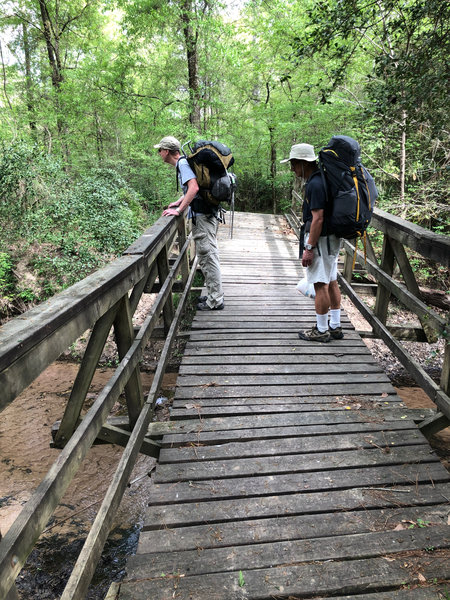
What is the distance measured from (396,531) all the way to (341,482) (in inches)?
15.8

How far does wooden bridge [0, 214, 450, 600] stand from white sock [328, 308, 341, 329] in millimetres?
407

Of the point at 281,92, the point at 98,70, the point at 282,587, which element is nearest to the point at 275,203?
the point at 281,92

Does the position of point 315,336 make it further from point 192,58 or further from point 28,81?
point 28,81

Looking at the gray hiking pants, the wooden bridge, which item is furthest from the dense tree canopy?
the wooden bridge

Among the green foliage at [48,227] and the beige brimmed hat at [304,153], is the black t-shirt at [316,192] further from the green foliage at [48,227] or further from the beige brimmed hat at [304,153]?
the green foliage at [48,227]

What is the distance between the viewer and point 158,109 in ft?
34.1

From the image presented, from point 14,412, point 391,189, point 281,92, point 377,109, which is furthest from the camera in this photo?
point 281,92

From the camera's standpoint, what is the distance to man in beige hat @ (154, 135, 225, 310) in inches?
156

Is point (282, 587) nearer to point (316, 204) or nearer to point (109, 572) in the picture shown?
point (109, 572)

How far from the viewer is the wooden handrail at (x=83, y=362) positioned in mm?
1176

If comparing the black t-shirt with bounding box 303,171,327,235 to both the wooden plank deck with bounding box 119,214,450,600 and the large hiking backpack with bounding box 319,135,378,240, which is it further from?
the wooden plank deck with bounding box 119,214,450,600

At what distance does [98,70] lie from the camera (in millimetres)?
10195

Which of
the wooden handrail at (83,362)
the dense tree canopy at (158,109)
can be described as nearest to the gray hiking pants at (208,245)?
the wooden handrail at (83,362)

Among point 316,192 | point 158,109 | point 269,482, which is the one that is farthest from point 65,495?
point 158,109
